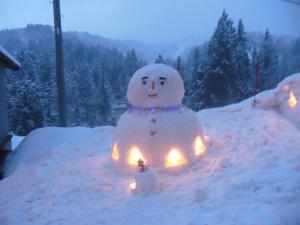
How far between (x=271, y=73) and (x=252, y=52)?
5.44ft

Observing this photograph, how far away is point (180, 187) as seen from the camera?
208 inches

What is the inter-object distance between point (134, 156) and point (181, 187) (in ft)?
4.45

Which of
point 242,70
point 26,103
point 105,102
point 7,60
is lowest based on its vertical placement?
point 105,102

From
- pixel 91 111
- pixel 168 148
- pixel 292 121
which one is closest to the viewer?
pixel 168 148

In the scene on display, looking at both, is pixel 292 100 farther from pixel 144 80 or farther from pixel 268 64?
pixel 268 64

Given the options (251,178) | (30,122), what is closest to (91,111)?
(30,122)

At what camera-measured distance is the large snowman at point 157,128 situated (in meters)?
6.09

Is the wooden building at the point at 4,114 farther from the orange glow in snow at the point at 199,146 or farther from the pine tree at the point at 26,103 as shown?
the orange glow in snow at the point at 199,146

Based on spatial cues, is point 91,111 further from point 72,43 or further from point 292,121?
point 292,121

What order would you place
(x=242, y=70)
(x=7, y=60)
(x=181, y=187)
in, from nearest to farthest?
(x=181, y=187), (x=7, y=60), (x=242, y=70)

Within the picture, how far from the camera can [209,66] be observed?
1514 centimetres

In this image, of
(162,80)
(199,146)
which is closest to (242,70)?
(199,146)

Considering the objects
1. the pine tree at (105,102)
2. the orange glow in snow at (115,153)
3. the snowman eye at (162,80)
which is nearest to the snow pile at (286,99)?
the snowman eye at (162,80)

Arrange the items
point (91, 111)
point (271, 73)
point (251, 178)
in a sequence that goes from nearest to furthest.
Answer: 1. point (251, 178)
2. point (271, 73)
3. point (91, 111)
